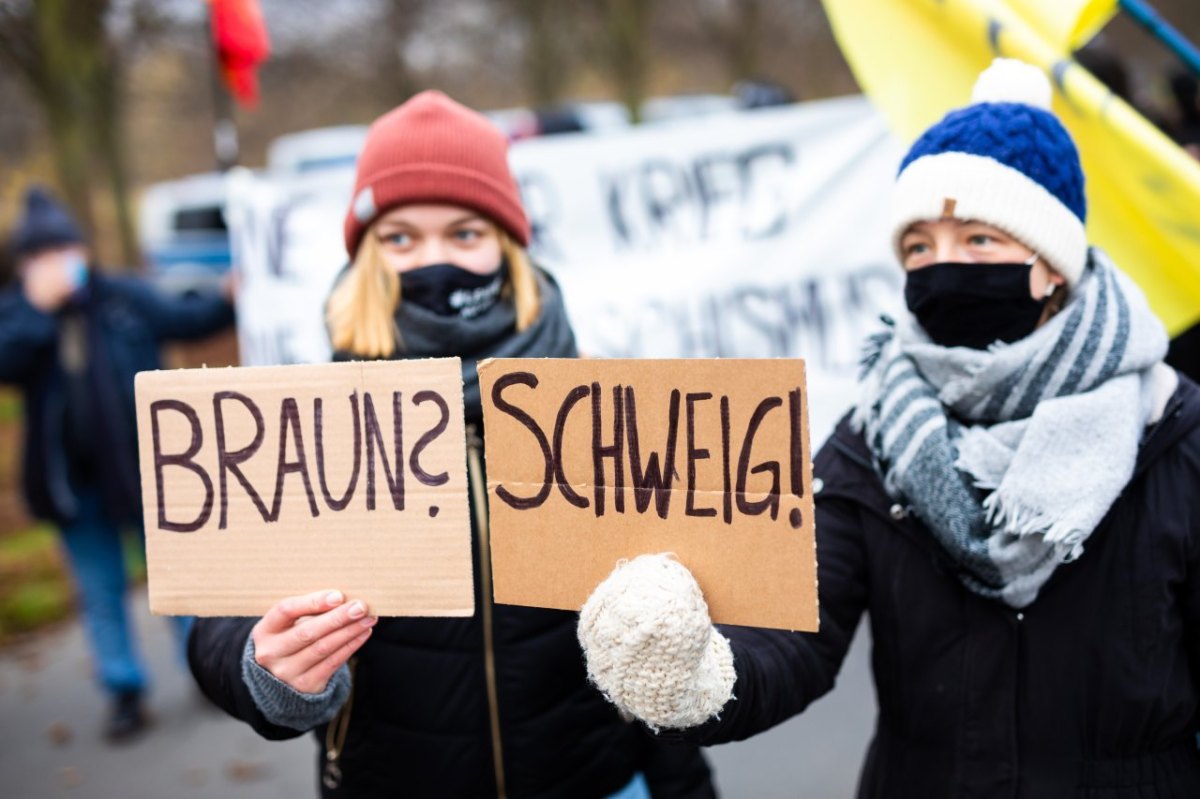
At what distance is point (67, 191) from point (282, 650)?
8.68m

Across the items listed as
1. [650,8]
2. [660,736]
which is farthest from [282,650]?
[650,8]

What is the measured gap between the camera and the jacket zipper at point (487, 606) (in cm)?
163

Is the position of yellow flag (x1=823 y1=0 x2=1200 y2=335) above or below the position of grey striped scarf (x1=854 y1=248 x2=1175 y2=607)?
above

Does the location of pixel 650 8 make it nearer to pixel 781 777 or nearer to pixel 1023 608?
pixel 781 777

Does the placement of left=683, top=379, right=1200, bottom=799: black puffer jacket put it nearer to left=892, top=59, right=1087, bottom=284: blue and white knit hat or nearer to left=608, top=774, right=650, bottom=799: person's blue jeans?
left=892, top=59, right=1087, bottom=284: blue and white knit hat

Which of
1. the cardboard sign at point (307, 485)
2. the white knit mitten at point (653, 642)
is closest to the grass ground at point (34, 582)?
the cardboard sign at point (307, 485)

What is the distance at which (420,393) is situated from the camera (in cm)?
135

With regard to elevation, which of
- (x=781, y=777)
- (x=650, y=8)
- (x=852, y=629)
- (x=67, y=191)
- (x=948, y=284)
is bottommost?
(x=781, y=777)

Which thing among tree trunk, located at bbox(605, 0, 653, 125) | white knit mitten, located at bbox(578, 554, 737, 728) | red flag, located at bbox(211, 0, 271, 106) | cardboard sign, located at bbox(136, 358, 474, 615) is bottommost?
white knit mitten, located at bbox(578, 554, 737, 728)

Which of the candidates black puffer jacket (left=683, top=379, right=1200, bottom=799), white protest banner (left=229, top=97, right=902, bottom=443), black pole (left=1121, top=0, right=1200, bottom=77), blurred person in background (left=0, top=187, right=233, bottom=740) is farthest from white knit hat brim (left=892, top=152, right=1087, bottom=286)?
blurred person in background (left=0, top=187, right=233, bottom=740)

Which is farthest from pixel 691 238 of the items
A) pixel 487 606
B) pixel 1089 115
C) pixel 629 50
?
pixel 629 50

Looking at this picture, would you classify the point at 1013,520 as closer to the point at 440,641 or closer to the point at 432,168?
the point at 440,641

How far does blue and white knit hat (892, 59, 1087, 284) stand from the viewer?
1514 millimetres

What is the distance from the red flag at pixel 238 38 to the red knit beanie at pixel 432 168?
2538 millimetres
